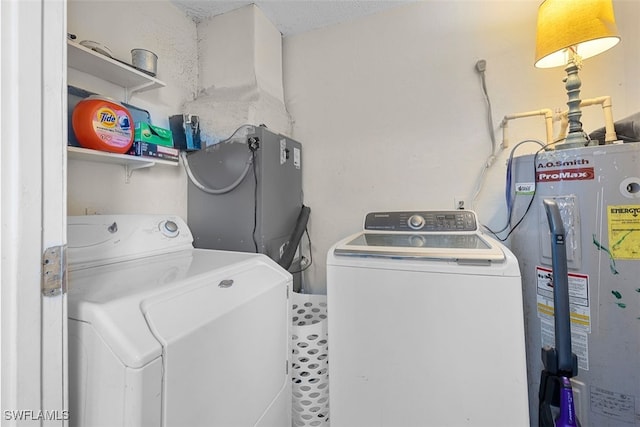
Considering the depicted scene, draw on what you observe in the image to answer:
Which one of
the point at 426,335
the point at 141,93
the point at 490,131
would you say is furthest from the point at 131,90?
the point at 490,131

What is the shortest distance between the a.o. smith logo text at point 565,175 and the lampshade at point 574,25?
1.76ft

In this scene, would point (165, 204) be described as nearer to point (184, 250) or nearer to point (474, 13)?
point (184, 250)

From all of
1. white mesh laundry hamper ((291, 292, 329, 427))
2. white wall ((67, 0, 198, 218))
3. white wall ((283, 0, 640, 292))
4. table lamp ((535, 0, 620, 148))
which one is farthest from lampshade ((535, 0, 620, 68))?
white wall ((67, 0, 198, 218))

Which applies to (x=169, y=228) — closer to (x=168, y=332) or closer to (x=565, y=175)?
(x=168, y=332)

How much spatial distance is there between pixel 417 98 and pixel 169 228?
1.74 meters

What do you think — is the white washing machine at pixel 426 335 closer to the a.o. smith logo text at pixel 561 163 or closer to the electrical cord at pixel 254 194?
the a.o. smith logo text at pixel 561 163

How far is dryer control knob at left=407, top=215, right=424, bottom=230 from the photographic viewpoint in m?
1.53

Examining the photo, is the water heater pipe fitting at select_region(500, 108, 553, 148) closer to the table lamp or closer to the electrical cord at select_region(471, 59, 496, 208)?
the electrical cord at select_region(471, 59, 496, 208)

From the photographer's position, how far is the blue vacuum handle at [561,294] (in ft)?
3.15

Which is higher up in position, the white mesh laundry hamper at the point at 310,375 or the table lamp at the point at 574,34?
the table lamp at the point at 574,34

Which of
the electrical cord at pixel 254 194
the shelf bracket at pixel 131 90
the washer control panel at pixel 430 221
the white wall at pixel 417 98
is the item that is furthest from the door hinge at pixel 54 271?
the white wall at pixel 417 98

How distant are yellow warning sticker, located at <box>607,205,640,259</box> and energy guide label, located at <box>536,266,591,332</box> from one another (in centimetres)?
14

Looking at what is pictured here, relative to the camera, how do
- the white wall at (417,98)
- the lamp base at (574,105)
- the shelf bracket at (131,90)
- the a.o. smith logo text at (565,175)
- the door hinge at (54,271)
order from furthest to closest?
the white wall at (417,98) < the shelf bracket at (131,90) < the lamp base at (574,105) < the a.o. smith logo text at (565,175) < the door hinge at (54,271)

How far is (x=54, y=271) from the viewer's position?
21.8 inches
